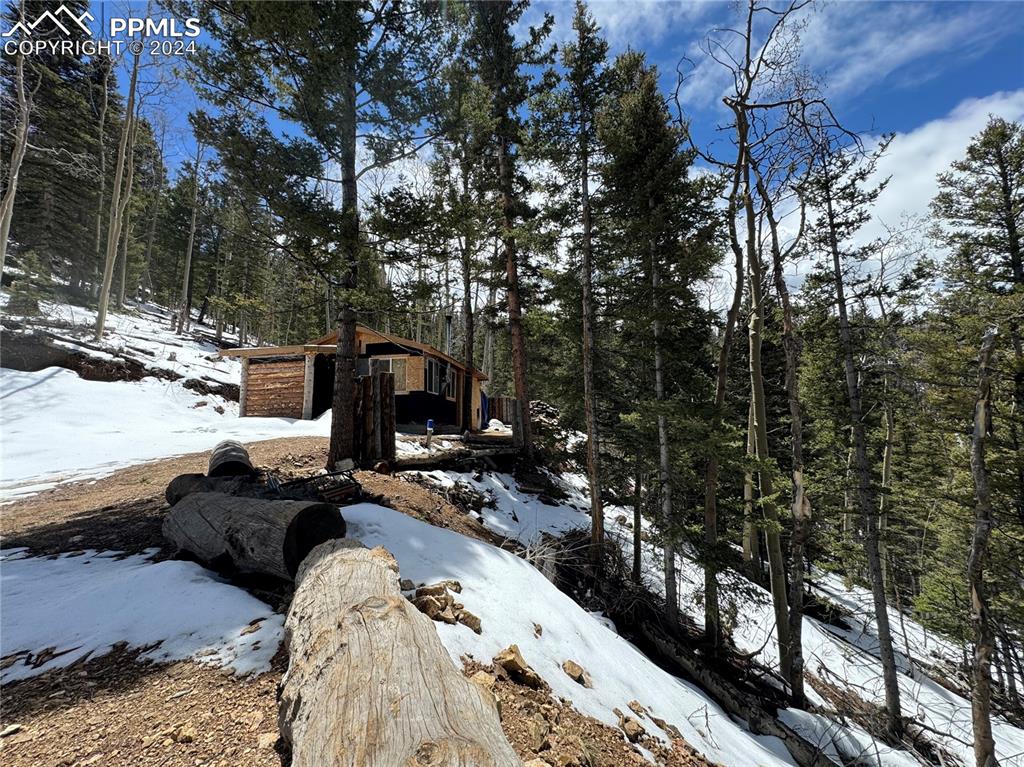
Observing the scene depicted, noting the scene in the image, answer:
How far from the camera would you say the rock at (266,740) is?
2057 millimetres

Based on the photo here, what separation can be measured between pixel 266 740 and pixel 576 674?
7.59ft

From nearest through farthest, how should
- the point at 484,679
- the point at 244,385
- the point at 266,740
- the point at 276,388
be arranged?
the point at 266,740 < the point at 484,679 < the point at 276,388 < the point at 244,385

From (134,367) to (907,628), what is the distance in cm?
3506

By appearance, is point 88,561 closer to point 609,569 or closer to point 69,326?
point 609,569

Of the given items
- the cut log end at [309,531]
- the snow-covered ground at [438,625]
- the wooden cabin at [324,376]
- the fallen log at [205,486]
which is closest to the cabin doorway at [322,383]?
the wooden cabin at [324,376]

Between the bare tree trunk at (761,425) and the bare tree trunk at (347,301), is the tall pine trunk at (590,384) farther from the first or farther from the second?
the bare tree trunk at (347,301)

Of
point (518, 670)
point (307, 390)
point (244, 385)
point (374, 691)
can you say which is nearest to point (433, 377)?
point (307, 390)

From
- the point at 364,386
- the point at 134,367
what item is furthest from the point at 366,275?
the point at 134,367

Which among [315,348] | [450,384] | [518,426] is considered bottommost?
[518,426]

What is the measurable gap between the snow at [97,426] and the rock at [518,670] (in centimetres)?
927

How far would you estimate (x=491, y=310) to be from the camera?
15359 millimetres

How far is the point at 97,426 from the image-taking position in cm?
1282

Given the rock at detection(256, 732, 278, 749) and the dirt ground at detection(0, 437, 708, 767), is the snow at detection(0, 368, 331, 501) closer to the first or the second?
the dirt ground at detection(0, 437, 708, 767)

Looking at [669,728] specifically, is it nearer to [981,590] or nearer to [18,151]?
[981,590]
